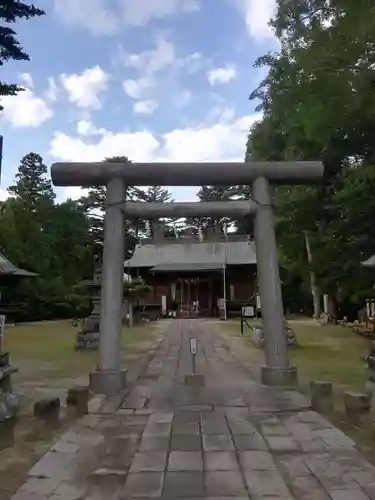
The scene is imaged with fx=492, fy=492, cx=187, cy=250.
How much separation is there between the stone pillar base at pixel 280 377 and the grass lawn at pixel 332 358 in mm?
816

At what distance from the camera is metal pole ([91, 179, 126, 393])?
785cm

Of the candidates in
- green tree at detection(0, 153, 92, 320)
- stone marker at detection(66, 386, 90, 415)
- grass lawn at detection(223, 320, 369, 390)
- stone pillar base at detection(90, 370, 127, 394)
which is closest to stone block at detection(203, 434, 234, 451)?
stone marker at detection(66, 386, 90, 415)

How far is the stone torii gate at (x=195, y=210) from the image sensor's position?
26.8ft

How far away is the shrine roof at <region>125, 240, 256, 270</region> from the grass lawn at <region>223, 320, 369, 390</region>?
15.3 meters

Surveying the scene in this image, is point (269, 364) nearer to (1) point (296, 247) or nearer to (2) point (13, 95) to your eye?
(2) point (13, 95)

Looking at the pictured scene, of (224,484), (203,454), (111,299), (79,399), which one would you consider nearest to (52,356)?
(111,299)

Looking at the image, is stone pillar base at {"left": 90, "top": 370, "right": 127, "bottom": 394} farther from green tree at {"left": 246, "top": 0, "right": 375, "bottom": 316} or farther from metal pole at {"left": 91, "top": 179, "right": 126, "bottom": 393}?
green tree at {"left": 246, "top": 0, "right": 375, "bottom": 316}

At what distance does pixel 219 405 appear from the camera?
6590 mm

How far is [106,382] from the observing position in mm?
7770

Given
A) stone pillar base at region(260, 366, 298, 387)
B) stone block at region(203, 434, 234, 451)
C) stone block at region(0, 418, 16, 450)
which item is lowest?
stone block at region(203, 434, 234, 451)

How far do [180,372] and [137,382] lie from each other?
4.73 feet

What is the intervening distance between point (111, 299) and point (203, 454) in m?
4.13

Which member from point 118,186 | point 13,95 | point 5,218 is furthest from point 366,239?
point 5,218

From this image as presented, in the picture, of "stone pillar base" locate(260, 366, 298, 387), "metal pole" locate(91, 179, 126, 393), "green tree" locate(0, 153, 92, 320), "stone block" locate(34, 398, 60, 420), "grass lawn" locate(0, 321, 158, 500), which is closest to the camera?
"grass lawn" locate(0, 321, 158, 500)
